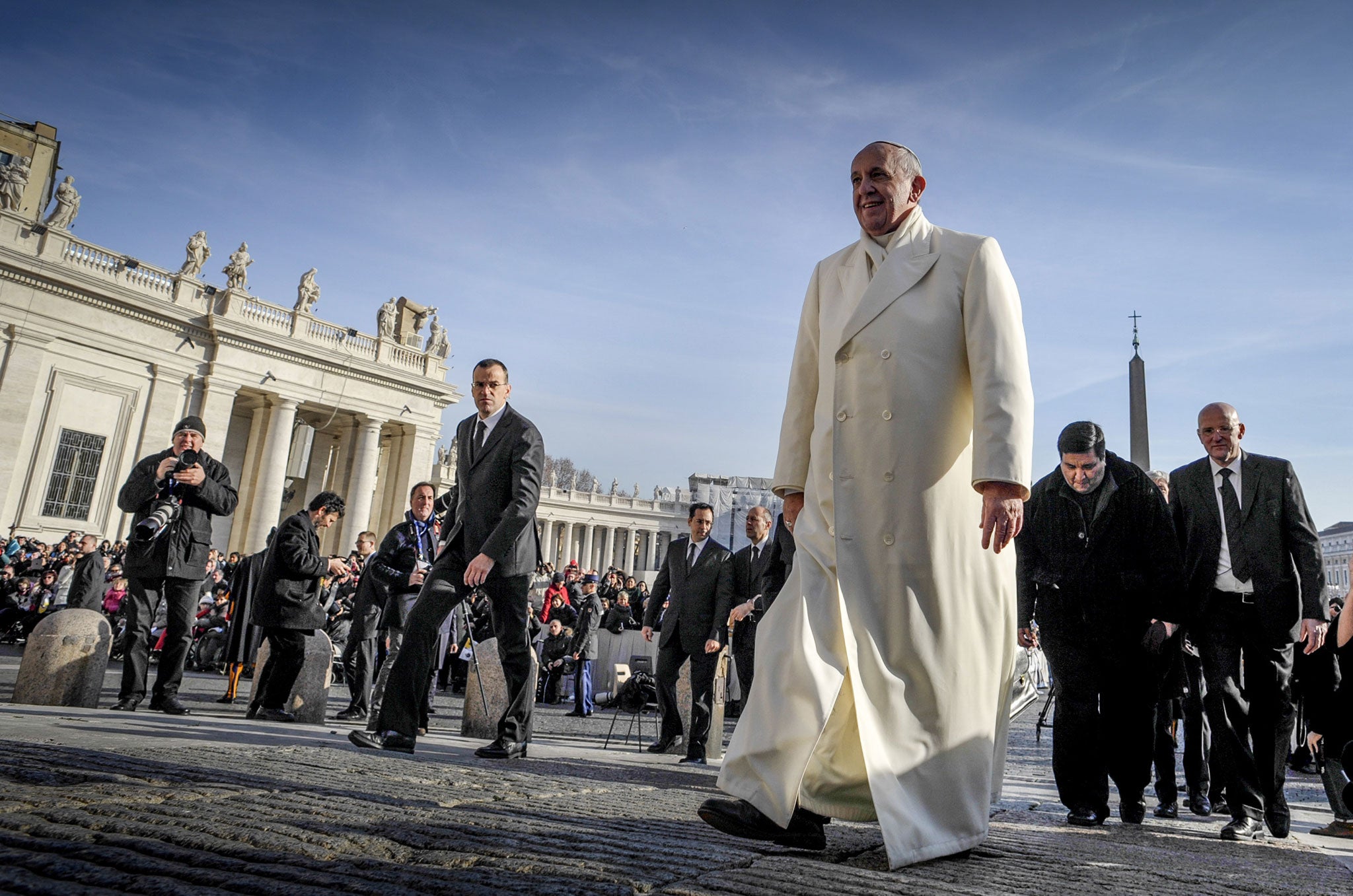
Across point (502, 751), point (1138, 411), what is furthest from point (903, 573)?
point (1138, 411)

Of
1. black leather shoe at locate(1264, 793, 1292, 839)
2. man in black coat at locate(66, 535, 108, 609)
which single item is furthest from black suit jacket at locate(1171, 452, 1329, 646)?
man in black coat at locate(66, 535, 108, 609)

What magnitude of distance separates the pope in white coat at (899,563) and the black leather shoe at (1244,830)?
1861mm

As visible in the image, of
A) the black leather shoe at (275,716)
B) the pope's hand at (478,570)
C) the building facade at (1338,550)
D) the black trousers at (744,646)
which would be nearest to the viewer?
the pope's hand at (478,570)

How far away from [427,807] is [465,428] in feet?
11.1

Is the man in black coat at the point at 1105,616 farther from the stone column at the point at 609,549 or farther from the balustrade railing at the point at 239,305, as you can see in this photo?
the stone column at the point at 609,549

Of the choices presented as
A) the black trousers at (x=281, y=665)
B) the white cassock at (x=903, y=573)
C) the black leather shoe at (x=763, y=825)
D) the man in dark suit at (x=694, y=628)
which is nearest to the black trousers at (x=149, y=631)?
the black trousers at (x=281, y=665)

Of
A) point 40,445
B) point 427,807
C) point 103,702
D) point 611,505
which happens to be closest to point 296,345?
point 40,445

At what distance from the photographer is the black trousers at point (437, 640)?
512 centimetres

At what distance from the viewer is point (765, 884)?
6.55 ft

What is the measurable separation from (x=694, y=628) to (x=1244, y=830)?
4398 millimetres

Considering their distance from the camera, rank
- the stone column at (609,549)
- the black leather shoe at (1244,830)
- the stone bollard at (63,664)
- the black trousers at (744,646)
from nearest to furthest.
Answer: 1. the black leather shoe at (1244,830)
2. the stone bollard at (63,664)
3. the black trousers at (744,646)
4. the stone column at (609,549)

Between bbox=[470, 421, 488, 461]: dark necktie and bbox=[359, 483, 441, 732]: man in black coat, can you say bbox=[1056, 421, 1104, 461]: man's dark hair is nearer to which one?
bbox=[470, 421, 488, 461]: dark necktie

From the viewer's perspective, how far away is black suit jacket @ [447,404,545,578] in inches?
215

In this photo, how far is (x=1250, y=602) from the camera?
4902 mm
